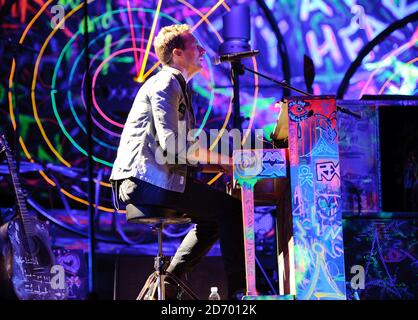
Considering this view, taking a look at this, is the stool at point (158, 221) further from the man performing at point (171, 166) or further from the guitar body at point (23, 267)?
the guitar body at point (23, 267)

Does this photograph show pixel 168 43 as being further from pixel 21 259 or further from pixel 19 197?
pixel 21 259

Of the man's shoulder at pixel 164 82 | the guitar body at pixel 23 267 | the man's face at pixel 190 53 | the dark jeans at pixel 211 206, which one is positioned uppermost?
the man's face at pixel 190 53

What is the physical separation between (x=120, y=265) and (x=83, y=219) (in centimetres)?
47

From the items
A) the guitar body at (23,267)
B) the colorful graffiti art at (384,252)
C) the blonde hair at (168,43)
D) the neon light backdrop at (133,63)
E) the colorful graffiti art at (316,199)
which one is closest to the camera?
the colorful graffiti art at (316,199)

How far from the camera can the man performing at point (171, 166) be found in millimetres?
3957

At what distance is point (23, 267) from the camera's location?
5.20 metres

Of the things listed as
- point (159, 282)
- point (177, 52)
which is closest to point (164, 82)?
point (177, 52)

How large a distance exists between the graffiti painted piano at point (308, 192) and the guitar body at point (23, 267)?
1.90 m

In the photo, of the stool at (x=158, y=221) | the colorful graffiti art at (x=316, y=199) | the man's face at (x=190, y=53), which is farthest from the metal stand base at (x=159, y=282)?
the man's face at (x=190, y=53)

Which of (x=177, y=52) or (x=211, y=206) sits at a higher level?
(x=177, y=52)

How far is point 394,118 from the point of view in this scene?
504 centimetres

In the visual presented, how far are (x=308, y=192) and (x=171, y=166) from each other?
70cm
